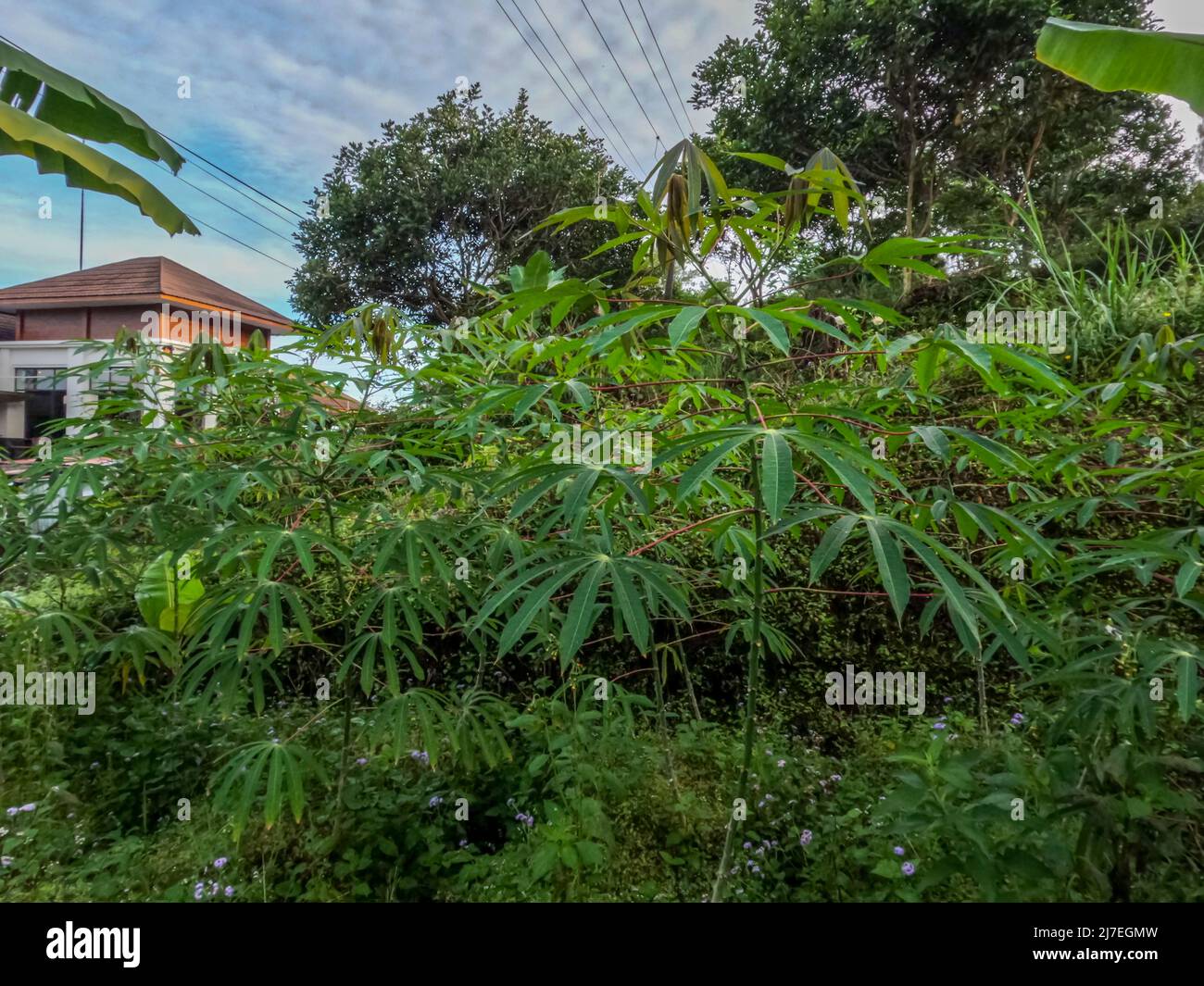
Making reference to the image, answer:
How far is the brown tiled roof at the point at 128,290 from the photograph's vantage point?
2.12m

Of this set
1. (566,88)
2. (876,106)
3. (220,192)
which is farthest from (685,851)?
(876,106)

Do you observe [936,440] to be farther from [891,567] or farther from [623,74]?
[623,74]

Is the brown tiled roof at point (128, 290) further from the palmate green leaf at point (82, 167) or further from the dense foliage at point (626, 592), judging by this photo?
the dense foliage at point (626, 592)

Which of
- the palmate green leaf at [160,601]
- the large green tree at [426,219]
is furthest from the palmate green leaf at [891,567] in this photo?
the large green tree at [426,219]

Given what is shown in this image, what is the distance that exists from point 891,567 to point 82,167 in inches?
67.2

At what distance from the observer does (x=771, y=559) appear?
3.62 ft

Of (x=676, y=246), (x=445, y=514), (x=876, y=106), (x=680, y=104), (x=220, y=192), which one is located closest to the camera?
(x=676, y=246)

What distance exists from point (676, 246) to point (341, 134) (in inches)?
93.5

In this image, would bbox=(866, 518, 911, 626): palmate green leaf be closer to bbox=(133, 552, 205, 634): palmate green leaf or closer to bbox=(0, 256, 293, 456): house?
bbox=(0, 256, 293, 456): house

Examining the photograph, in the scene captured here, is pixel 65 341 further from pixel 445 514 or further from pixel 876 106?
pixel 876 106

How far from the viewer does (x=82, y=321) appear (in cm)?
211

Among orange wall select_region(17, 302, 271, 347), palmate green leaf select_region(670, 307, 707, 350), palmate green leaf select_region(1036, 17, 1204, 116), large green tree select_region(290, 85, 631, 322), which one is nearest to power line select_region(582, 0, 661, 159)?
palmate green leaf select_region(1036, 17, 1204, 116)

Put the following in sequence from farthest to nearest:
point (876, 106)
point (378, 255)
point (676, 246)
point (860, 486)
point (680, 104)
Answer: point (378, 255) → point (876, 106) → point (680, 104) → point (676, 246) → point (860, 486)

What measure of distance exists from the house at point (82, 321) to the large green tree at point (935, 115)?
4.53m
